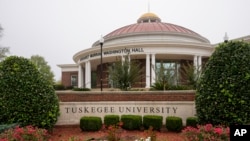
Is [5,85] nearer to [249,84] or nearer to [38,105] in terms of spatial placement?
[38,105]

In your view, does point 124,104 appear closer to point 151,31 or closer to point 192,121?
point 192,121

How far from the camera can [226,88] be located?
→ 9.28 metres

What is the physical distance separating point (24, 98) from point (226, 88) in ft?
24.0

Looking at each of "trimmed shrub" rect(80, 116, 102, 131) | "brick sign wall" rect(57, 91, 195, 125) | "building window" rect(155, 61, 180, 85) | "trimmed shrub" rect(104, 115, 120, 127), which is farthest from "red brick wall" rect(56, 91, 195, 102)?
"building window" rect(155, 61, 180, 85)

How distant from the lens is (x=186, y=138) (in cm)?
755

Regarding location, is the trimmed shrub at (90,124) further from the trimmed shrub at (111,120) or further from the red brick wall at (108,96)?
the red brick wall at (108,96)

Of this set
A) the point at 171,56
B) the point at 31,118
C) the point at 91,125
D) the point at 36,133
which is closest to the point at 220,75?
the point at 91,125

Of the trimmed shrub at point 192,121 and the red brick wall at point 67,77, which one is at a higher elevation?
the red brick wall at point 67,77

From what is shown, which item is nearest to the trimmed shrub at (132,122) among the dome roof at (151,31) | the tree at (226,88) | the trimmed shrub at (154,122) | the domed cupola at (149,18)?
the trimmed shrub at (154,122)

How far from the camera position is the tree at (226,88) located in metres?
9.08

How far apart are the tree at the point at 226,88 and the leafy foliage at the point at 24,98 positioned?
565 centimetres

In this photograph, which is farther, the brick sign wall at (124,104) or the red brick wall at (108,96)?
the red brick wall at (108,96)

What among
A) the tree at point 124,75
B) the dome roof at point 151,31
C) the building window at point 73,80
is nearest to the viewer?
the tree at point 124,75

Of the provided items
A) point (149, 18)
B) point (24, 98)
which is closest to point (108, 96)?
point (24, 98)
